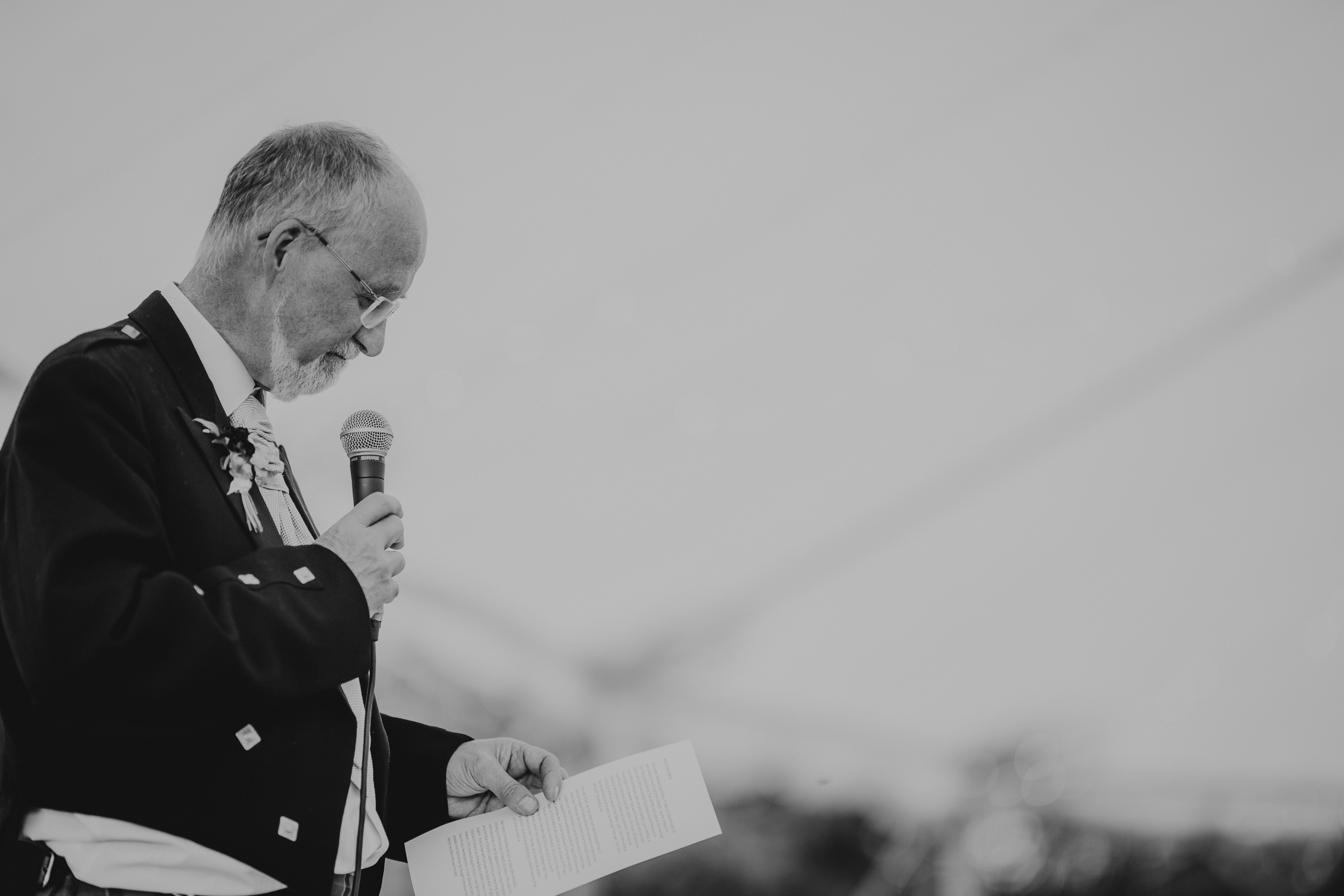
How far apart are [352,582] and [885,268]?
2.15 metres

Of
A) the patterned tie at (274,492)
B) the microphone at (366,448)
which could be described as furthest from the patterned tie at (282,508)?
the microphone at (366,448)

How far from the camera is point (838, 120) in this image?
9.45 feet

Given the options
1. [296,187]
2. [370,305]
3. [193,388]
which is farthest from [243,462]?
[296,187]

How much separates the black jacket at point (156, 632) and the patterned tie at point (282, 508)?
3.7 inches

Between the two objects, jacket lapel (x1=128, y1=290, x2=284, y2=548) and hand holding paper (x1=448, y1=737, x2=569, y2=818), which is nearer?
jacket lapel (x1=128, y1=290, x2=284, y2=548)

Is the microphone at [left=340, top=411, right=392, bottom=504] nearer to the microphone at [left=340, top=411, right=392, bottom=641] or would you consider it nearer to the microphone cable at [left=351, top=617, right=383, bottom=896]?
the microphone at [left=340, top=411, right=392, bottom=641]

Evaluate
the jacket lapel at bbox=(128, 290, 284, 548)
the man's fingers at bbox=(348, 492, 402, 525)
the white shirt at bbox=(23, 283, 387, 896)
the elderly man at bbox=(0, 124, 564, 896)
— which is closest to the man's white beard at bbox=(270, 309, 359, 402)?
the elderly man at bbox=(0, 124, 564, 896)

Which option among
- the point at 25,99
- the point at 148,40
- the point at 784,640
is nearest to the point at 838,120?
the point at 784,640

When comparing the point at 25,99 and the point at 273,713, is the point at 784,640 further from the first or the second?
the point at 25,99

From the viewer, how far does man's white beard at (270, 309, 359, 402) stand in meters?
1.33

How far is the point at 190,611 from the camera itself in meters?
0.94

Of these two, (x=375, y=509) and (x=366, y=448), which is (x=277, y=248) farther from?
(x=375, y=509)

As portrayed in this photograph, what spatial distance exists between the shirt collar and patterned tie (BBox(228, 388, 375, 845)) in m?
0.03

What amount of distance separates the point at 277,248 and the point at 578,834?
0.96 m
